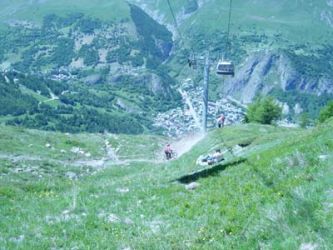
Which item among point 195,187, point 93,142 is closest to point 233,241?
point 195,187

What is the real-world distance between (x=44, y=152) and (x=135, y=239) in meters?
53.2

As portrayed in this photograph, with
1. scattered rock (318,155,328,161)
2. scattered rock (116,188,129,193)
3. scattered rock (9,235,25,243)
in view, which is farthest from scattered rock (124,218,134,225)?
scattered rock (318,155,328,161)

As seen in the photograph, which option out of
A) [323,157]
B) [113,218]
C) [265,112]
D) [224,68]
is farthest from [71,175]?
[265,112]

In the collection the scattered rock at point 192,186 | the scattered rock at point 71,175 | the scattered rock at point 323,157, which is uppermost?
the scattered rock at point 323,157

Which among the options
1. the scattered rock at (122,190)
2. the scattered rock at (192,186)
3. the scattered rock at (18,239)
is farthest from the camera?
the scattered rock at (122,190)

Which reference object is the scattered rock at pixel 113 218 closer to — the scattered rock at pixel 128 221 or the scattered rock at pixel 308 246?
the scattered rock at pixel 128 221

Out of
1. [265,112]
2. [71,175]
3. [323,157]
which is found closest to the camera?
[323,157]

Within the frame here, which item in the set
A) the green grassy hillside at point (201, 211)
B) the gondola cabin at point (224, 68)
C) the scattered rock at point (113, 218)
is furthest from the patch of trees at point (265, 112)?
the scattered rock at point (113, 218)

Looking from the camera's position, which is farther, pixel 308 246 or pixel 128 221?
pixel 128 221

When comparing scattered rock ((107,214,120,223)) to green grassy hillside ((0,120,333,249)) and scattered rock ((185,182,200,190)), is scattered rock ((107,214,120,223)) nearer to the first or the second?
green grassy hillside ((0,120,333,249))

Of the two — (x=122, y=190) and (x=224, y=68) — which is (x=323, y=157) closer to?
(x=122, y=190)

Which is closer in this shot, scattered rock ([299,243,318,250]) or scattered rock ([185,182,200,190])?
scattered rock ([299,243,318,250])

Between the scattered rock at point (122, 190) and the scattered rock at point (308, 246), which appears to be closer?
the scattered rock at point (308, 246)

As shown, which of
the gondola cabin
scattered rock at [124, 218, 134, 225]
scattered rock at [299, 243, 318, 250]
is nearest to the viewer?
scattered rock at [299, 243, 318, 250]
